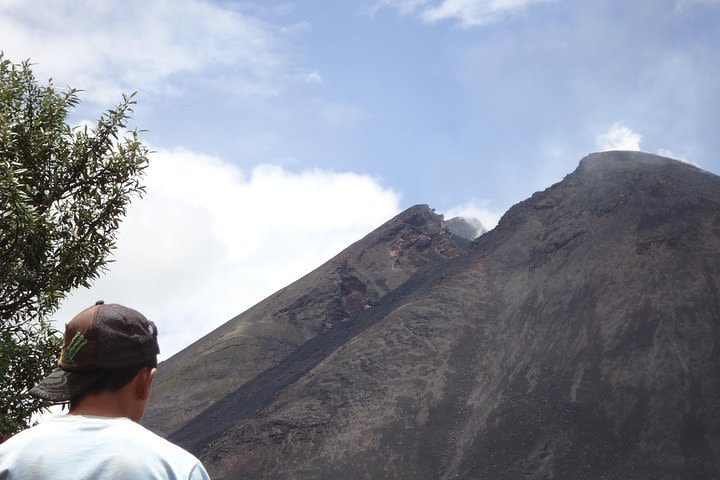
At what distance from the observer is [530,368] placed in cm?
4194

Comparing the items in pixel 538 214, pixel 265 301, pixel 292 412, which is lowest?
pixel 292 412

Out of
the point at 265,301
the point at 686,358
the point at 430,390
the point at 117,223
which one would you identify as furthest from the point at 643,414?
the point at 265,301

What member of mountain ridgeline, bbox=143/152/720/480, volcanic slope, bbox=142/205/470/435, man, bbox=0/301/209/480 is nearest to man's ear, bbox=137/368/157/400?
man, bbox=0/301/209/480

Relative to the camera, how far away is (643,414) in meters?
33.3

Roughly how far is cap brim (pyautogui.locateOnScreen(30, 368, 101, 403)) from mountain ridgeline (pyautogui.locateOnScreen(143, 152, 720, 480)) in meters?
30.0

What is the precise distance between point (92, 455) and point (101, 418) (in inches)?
7.9

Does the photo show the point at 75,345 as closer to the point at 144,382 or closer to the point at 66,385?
the point at 66,385

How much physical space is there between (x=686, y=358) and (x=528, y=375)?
889cm

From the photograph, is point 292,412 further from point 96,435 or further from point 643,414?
point 96,435

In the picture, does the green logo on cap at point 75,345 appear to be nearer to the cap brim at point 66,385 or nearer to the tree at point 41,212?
the cap brim at point 66,385

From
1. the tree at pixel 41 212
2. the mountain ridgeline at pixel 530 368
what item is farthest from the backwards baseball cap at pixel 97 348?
the mountain ridgeline at pixel 530 368

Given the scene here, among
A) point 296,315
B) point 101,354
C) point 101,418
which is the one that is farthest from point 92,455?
point 296,315

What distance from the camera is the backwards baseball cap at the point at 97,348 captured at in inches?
103

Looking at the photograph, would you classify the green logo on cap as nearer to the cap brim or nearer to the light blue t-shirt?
the cap brim
